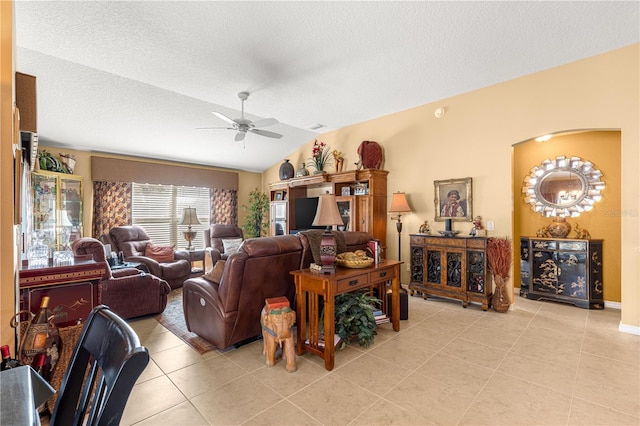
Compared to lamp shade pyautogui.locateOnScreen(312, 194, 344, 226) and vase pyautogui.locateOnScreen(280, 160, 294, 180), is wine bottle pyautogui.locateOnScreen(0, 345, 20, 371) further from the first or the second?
vase pyautogui.locateOnScreen(280, 160, 294, 180)

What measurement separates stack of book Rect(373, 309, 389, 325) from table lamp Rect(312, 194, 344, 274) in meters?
0.95

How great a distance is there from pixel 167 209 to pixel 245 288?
5122mm

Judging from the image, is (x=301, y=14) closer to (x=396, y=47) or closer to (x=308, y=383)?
(x=396, y=47)

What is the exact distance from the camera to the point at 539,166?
4.66m

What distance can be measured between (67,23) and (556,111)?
548cm

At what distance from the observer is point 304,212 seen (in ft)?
22.1

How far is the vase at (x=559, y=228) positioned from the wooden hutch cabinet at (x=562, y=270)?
180 millimetres

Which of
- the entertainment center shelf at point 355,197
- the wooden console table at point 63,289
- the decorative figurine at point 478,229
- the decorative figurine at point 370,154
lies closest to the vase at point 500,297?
the decorative figurine at point 478,229

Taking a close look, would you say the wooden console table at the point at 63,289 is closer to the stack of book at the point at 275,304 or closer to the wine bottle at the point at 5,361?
the wine bottle at the point at 5,361

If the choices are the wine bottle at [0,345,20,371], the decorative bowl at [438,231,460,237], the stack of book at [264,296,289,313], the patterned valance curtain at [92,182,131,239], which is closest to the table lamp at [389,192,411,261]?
the decorative bowl at [438,231,460,237]

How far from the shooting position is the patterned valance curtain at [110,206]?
19.3 feet

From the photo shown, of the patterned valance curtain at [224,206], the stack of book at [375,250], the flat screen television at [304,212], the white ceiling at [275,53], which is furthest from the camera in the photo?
the patterned valance curtain at [224,206]

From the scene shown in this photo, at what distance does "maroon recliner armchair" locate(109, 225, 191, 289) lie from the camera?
193 inches

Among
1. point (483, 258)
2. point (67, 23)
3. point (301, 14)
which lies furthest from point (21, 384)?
point (483, 258)
